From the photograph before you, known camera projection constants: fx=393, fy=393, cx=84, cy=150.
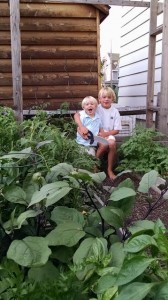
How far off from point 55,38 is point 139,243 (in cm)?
724

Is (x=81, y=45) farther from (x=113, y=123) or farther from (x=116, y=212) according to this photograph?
(x=116, y=212)

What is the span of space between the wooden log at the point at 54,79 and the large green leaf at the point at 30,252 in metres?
6.76

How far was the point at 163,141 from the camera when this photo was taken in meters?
5.62

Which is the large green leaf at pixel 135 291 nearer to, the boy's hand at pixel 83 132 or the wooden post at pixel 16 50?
the boy's hand at pixel 83 132

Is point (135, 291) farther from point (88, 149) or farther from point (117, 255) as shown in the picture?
point (88, 149)

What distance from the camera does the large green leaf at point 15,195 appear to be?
1.44 m

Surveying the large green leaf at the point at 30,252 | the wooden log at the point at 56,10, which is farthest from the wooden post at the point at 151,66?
the large green leaf at the point at 30,252

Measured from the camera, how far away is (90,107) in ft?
17.6

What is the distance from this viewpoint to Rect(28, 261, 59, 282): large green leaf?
1.22 m

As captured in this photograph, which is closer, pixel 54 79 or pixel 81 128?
pixel 81 128

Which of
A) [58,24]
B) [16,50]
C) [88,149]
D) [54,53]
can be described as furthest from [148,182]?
[58,24]

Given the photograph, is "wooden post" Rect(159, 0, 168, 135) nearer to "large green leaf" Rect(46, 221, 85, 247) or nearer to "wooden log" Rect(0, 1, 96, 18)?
"wooden log" Rect(0, 1, 96, 18)

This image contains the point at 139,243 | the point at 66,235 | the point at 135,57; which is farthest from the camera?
the point at 135,57

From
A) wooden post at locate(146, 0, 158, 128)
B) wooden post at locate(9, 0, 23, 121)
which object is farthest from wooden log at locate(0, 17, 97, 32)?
wooden post at locate(9, 0, 23, 121)
